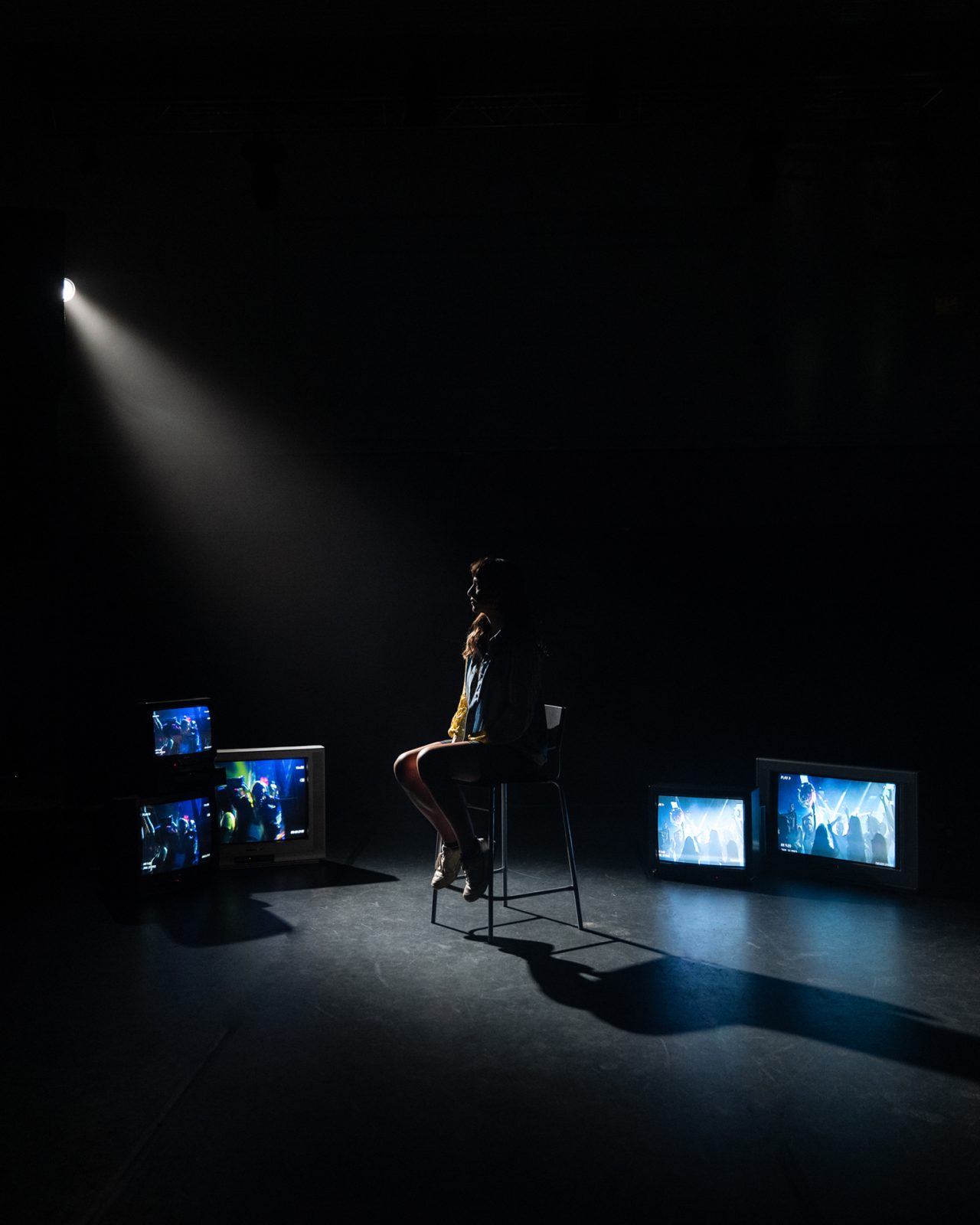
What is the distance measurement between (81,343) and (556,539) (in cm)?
331

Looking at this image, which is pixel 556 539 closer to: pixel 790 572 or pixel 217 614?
pixel 790 572

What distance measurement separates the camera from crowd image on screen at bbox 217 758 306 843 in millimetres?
4363

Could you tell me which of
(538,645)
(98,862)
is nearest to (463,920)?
(538,645)

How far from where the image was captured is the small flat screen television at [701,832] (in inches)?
158

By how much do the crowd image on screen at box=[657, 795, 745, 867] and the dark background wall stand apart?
1.18 meters

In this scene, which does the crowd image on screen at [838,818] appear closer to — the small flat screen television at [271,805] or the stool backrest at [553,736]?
the stool backrest at [553,736]

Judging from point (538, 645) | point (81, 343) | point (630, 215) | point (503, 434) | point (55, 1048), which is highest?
point (630, 215)

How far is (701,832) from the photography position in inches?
162

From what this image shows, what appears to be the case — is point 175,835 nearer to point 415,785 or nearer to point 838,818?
point 415,785

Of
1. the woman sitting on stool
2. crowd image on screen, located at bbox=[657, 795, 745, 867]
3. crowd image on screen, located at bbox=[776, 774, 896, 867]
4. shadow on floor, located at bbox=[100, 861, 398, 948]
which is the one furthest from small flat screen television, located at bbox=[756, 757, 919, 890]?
shadow on floor, located at bbox=[100, 861, 398, 948]

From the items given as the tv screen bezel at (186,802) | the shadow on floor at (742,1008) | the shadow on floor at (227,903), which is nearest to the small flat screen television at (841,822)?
the shadow on floor at (742,1008)

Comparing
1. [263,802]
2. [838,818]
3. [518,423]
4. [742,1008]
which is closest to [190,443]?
[518,423]

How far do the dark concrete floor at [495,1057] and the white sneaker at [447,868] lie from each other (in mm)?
186

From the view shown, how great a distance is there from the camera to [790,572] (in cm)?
531
